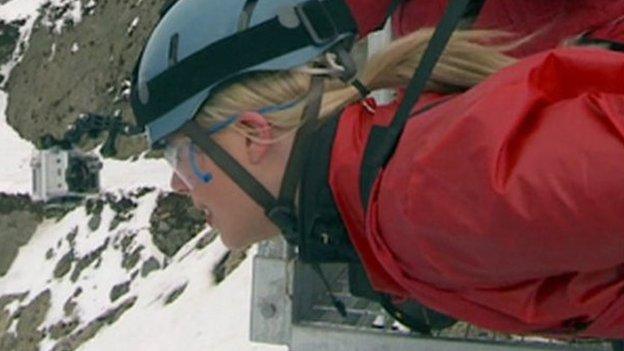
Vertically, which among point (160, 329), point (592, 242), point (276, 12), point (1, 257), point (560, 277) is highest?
A: point (276, 12)

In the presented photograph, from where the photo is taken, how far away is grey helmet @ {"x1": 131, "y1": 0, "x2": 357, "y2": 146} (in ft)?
8.59

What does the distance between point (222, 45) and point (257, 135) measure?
0.69 feet

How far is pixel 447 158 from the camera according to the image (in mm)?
2094

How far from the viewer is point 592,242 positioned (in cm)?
203

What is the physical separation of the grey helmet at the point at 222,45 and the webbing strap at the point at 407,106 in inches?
15.1

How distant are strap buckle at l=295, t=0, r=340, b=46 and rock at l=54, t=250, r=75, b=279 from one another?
26.1 metres

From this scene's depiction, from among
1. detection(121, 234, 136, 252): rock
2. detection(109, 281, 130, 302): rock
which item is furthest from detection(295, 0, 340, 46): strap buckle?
detection(121, 234, 136, 252): rock

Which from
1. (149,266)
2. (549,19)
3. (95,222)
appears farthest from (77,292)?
(549,19)

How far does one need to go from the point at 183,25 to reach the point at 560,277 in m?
1.02

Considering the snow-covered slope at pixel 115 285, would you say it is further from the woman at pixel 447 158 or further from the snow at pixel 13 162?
the woman at pixel 447 158

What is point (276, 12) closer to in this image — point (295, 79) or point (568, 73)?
point (295, 79)

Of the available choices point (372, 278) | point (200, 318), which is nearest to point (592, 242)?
point (372, 278)

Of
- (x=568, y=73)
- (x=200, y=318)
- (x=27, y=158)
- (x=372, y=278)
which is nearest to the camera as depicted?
(x=568, y=73)

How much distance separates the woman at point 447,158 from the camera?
6.61ft
